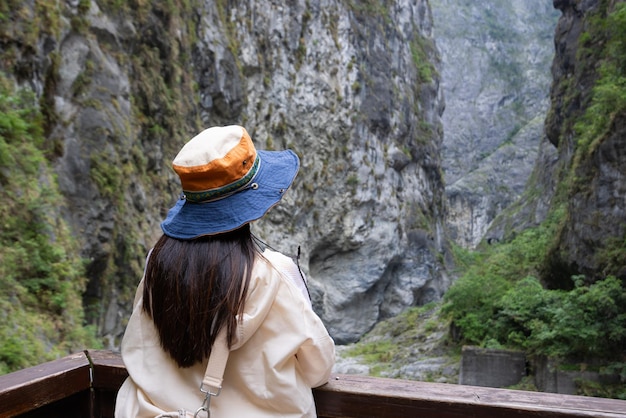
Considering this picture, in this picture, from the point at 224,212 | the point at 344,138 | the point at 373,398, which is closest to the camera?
the point at 224,212

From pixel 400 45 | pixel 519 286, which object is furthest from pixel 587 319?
pixel 400 45

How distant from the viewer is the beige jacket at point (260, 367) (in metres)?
1.44

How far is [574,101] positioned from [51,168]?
63.6 feet

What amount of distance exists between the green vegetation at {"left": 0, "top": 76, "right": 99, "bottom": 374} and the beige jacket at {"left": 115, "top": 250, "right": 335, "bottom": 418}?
4585mm

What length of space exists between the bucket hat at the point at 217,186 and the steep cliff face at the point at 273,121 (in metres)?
7.76

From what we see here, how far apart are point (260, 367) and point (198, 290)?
10.4 inches

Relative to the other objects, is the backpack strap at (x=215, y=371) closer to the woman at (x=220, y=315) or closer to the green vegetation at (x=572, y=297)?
the woman at (x=220, y=315)

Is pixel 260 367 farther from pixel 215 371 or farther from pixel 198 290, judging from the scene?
pixel 198 290

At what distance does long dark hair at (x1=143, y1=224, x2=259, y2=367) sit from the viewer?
143 centimetres

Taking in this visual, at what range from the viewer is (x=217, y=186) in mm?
1517

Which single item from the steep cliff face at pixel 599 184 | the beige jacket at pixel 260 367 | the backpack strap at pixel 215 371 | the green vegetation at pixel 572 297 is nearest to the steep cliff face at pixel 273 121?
the beige jacket at pixel 260 367

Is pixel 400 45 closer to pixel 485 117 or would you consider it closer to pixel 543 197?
pixel 543 197

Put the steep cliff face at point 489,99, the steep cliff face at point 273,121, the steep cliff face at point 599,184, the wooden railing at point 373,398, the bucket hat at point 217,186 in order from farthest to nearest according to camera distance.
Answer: the steep cliff face at point 489,99
the steep cliff face at point 599,184
the steep cliff face at point 273,121
the wooden railing at point 373,398
the bucket hat at point 217,186

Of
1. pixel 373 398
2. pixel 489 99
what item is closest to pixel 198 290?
pixel 373 398
